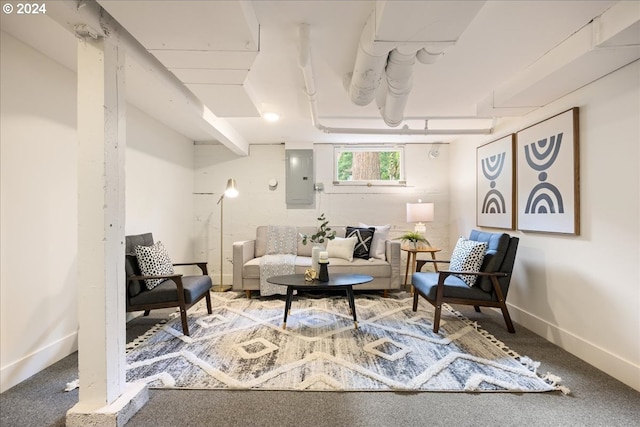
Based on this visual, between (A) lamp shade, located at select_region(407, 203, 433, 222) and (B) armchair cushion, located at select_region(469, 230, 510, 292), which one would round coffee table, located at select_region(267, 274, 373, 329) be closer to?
(B) armchair cushion, located at select_region(469, 230, 510, 292)

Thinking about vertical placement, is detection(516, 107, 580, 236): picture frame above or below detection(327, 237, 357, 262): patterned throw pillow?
above

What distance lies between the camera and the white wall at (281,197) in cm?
464

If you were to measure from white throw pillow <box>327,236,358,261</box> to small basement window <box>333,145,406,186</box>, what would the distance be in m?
1.12

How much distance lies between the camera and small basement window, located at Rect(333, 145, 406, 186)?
471cm

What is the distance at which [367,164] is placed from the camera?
188 inches

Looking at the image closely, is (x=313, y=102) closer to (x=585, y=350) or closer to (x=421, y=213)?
(x=421, y=213)

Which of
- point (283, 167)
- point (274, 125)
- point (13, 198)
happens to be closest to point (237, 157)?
point (283, 167)

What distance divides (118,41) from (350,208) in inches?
141

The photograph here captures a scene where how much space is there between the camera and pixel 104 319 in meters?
1.48

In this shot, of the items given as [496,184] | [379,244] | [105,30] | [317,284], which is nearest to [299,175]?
[379,244]

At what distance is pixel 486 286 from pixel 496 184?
1249mm

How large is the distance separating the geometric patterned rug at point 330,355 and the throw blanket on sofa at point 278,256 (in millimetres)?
525

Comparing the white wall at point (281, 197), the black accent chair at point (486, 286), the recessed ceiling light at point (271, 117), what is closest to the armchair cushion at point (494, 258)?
the black accent chair at point (486, 286)

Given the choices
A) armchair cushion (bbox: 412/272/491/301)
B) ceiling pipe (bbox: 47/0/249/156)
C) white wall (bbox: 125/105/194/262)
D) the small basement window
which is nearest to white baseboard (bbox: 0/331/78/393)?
white wall (bbox: 125/105/194/262)
